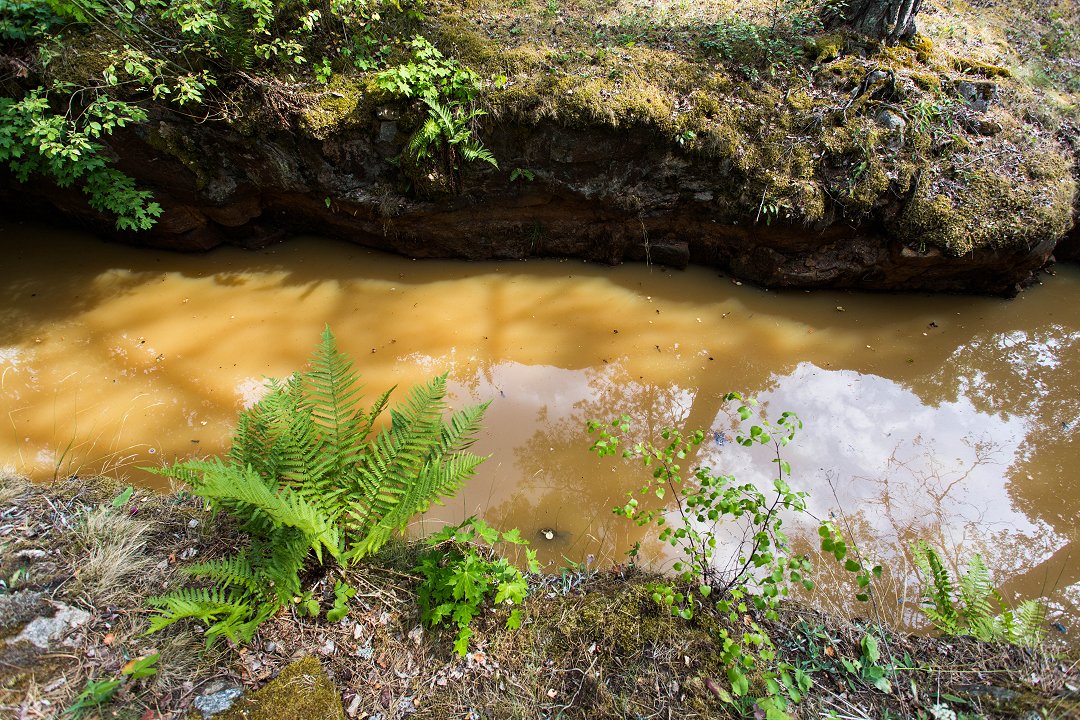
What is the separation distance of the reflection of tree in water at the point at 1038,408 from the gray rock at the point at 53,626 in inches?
173

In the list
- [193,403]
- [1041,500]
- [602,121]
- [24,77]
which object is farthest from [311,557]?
[24,77]

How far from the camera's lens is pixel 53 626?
1.92 meters

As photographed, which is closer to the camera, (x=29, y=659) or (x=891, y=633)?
(x=29, y=659)

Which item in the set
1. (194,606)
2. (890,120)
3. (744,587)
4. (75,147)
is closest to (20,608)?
(194,606)

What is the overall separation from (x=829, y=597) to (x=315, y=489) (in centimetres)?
263

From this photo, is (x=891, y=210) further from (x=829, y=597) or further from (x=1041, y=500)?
(x=829, y=597)

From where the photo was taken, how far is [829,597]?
2.71 m

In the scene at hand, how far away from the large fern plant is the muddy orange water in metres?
0.66

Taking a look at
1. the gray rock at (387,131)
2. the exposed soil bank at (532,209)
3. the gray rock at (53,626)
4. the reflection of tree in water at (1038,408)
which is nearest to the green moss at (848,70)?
the exposed soil bank at (532,209)

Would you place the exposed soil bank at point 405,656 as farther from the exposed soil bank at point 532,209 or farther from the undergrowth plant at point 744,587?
the exposed soil bank at point 532,209

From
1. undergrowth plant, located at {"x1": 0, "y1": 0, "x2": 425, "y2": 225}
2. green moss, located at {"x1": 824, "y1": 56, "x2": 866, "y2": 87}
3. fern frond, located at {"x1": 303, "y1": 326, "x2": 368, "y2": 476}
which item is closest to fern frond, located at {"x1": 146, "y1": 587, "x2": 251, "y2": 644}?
fern frond, located at {"x1": 303, "y1": 326, "x2": 368, "y2": 476}

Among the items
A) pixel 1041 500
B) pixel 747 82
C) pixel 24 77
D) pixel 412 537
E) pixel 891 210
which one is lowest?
pixel 412 537

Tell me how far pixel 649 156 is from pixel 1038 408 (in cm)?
349

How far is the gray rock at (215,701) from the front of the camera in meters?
1.82
